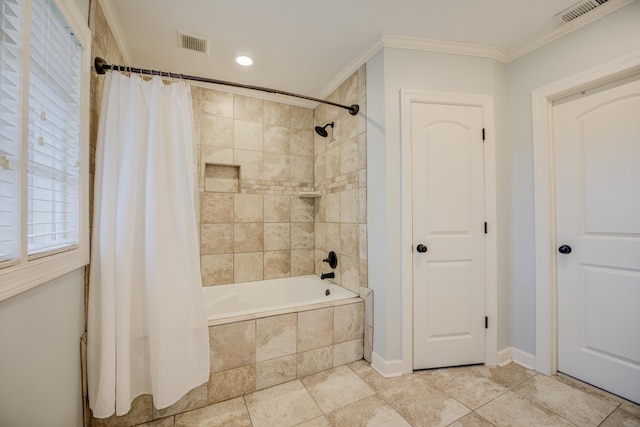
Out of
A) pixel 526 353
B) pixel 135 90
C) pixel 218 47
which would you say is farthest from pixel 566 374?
pixel 218 47

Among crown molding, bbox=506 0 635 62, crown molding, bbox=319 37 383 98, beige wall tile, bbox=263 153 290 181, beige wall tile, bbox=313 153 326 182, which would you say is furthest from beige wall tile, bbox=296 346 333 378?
crown molding, bbox=506 0 635 62

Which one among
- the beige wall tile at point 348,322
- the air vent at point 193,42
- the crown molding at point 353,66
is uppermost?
the air vent at point 193,42

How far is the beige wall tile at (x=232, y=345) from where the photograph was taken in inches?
62.8

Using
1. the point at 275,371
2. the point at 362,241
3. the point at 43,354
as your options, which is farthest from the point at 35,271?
the point at 362,241

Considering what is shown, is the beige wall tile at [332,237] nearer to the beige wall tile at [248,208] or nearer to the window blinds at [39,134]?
the beige wall tile at [248,208]

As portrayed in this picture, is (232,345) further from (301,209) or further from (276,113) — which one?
(276,113)

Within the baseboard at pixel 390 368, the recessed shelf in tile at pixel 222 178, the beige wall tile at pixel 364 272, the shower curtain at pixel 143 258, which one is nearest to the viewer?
the shower curtain at pixel 143 258

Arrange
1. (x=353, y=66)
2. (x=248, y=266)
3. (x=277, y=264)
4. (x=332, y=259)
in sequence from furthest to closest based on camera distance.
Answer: (x=277, y=264) → (x=248, y=266) → (x=332, y=259) → (x=353, y=66)

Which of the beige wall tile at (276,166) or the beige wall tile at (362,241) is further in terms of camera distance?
the beige wall tile at (276,166)

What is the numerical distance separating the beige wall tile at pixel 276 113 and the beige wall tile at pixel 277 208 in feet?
2.66

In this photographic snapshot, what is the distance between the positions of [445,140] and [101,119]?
2.12m

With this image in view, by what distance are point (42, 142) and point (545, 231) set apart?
2.82 m

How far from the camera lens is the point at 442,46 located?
192 cm

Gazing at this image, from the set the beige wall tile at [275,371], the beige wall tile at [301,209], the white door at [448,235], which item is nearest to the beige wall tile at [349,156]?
the white door at [448,235]
